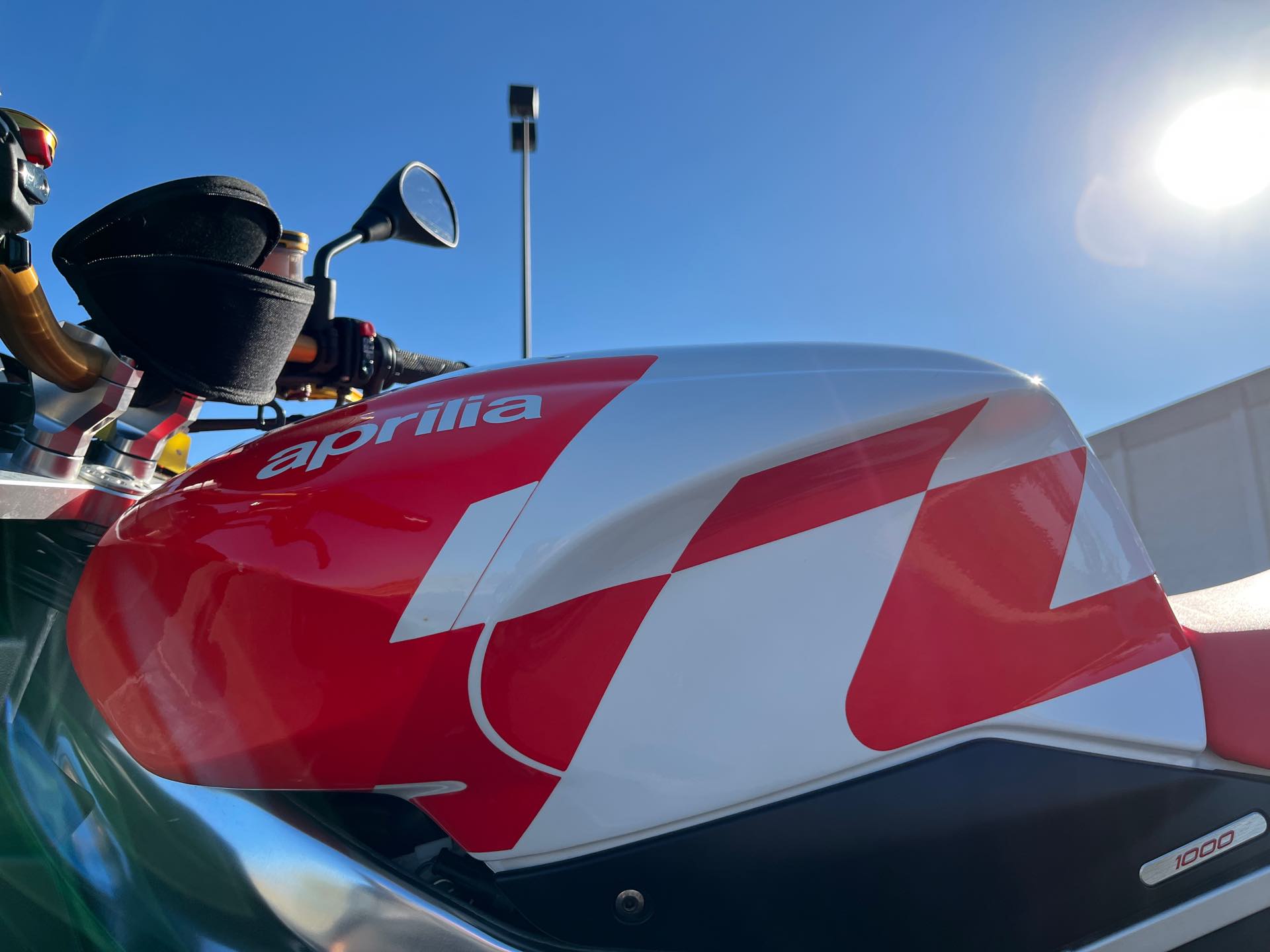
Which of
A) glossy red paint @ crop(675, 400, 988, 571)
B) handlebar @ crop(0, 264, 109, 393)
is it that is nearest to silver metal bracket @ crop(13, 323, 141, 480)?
handlebar @ crop(0, 264, 109, 393)

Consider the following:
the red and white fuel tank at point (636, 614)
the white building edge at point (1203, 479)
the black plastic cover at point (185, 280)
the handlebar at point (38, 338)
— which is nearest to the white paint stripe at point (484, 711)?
the red and white fuel tank at point (636, 614)

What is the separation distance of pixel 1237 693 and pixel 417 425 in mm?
1026

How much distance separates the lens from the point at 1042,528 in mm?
922

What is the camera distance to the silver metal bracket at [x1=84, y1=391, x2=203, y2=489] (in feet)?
3.88

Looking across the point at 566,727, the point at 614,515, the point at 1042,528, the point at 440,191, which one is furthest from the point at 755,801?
the point at 440,191

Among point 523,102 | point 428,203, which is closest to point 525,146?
point 523,102

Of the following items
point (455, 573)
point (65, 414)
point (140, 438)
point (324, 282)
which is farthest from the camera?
point (324, 282)

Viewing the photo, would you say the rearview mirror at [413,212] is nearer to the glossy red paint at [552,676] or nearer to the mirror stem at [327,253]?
the mirror stem at [327,253]

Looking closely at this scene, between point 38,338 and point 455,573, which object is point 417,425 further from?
point 38,338

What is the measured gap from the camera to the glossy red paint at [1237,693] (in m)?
0.90

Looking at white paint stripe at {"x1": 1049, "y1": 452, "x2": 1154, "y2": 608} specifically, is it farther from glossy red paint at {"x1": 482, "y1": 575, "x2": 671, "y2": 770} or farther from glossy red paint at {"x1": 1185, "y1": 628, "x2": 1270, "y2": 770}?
glossy red paint at {"x1": 482, "y1": 575, "x2": 671, "y2": 770}

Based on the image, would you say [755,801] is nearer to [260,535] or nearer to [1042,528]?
[1042,528]

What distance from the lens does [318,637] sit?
825mm

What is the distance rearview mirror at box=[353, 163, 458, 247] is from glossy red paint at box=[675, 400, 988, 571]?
0.94 meters
